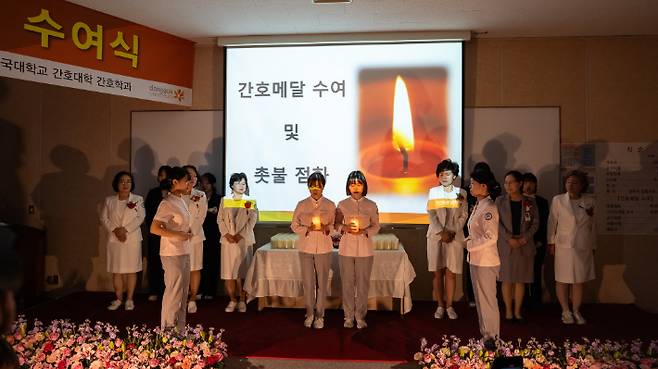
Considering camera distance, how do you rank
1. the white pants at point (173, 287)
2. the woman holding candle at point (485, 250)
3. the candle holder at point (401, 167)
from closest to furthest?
the woman holding candle at point (485, 250), the white pants at point (173, 287), the candle holder at point (401, 167)

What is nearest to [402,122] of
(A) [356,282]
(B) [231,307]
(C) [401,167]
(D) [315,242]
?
(C) [401,167]

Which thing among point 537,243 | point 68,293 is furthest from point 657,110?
point 68,293

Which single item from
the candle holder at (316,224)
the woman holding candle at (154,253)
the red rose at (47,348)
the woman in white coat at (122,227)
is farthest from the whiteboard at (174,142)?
the red rose at (47,348)

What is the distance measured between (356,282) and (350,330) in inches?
17.4

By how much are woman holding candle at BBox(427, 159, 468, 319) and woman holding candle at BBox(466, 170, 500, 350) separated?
126cm

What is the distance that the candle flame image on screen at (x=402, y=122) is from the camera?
224 inches

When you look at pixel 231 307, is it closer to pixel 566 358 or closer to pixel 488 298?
pixel 488 298

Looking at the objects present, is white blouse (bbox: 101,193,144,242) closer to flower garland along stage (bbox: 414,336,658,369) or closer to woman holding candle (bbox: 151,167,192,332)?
woman holding candle (bbox: 151,167,192,332)

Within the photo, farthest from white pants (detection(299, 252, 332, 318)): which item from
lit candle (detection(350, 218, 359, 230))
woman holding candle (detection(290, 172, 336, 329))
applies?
lit candle (detection(350, 218, 359, 230))

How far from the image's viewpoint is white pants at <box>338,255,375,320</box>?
14.8ft

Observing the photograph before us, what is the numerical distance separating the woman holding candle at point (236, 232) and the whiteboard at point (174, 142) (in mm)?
1010

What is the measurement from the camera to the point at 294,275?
4.91m

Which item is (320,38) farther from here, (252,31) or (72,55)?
(72,55)

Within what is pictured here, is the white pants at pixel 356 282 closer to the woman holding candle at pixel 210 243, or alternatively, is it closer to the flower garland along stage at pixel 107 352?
the flower garland along stage at pixel 107 352
